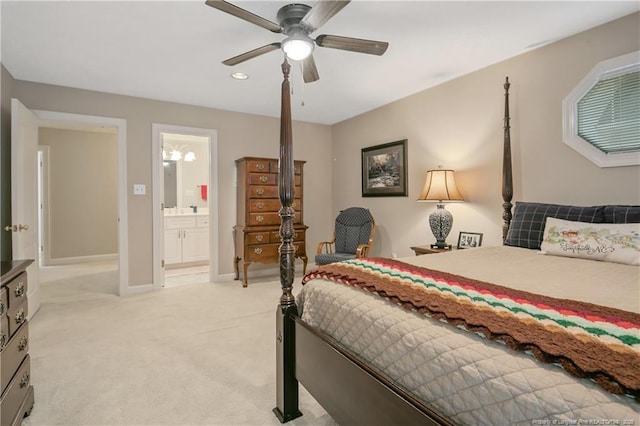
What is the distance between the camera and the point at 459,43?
8.93 ft

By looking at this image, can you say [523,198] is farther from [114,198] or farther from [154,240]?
[114,198]

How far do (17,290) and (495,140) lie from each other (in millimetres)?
3682

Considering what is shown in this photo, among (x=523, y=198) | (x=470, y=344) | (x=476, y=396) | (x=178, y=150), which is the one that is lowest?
(x=476, y=396)

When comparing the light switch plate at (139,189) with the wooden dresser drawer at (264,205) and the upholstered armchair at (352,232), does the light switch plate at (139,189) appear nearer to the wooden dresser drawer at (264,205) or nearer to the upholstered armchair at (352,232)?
the wooden dresser drawer at (264,205)

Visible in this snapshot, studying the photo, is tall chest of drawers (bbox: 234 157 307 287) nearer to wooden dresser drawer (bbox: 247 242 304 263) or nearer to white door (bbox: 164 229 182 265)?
wooden dresser drawer (bbox: 247 242 304 263)

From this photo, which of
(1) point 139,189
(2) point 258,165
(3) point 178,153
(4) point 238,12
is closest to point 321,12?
(4) point 238,12

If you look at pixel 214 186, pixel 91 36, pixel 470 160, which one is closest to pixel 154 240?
pixel 214 186

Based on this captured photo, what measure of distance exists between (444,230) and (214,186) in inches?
121

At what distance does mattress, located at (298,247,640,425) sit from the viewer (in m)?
0.69

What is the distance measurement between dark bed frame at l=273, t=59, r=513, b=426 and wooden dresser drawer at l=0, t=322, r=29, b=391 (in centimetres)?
120

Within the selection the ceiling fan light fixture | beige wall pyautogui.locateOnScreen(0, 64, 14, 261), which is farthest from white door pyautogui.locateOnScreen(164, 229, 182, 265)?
the ceiling fan light fixture

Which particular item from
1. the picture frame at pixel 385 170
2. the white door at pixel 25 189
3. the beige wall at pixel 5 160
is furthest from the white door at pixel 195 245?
the picture frame at pixel 385 170

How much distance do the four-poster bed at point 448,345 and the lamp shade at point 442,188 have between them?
139 centimetres

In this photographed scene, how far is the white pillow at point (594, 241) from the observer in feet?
6.08
